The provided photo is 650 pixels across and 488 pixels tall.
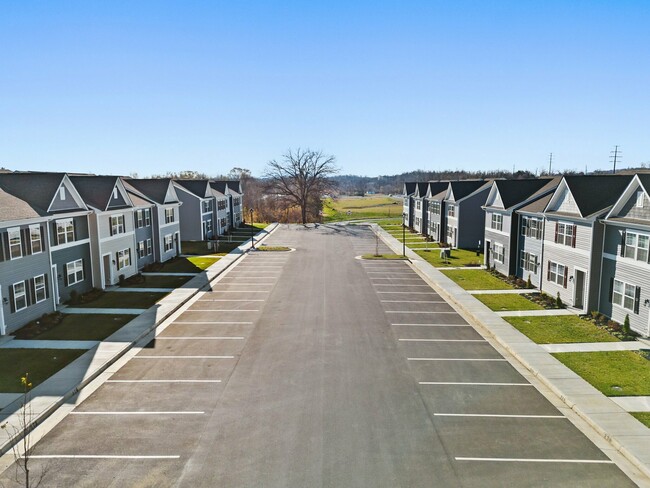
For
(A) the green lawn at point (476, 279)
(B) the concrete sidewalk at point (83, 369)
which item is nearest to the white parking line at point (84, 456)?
(B) the concrete sidewalk at point (83, 369)

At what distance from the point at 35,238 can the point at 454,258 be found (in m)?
36.9

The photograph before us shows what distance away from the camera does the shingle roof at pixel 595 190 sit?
95.2 ft

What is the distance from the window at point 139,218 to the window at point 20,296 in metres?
16.2

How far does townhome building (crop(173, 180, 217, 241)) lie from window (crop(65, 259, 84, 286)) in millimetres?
28103

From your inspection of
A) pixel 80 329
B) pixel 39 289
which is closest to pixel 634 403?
pixel 80 329

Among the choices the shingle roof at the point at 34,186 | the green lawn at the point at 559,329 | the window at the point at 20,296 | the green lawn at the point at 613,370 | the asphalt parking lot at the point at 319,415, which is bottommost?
the asphalt parking lot at the point at 319,415

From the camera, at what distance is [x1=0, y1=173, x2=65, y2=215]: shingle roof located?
2900 cm

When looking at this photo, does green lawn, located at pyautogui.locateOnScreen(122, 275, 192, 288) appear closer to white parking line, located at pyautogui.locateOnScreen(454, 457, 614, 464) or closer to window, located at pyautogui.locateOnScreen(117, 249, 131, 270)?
window, located at pyautogui.locateOnScreen(117, 249, 131, 270)

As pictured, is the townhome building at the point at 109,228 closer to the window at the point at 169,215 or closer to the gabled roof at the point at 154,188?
the gabled roof at the point at 154,188

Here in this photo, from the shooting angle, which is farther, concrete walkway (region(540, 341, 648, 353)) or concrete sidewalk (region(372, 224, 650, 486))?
concrete walkway (region(540, 341, 648, 353))

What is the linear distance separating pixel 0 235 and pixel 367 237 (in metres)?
50.7

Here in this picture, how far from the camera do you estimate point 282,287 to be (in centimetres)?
3631

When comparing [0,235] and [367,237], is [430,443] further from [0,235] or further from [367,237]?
[367,237]

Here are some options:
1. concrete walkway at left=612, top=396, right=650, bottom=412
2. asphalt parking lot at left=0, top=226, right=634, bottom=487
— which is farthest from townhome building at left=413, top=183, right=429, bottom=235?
concrete walkway at left=612, top=396, right=650, bottom=412
